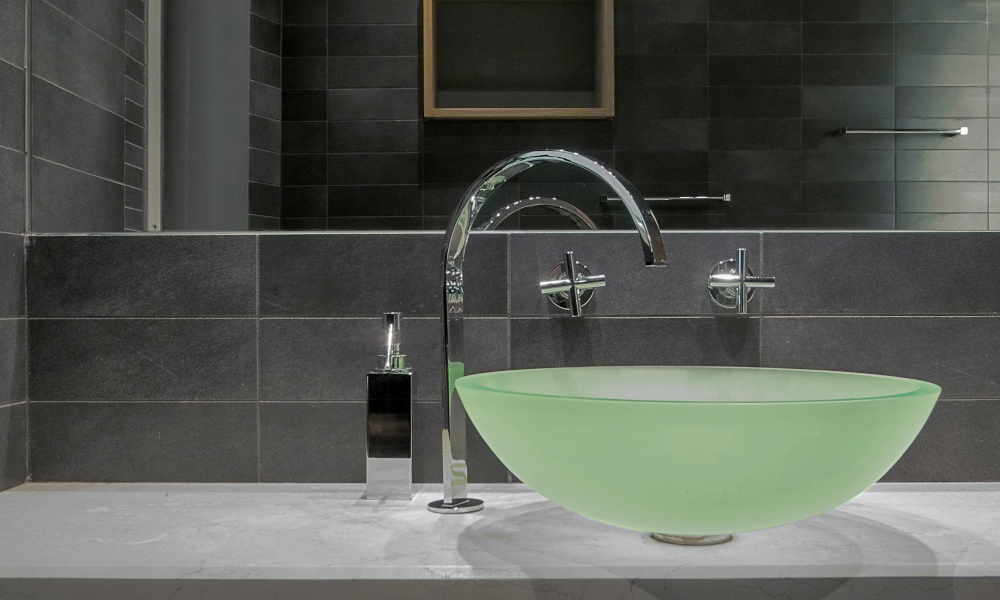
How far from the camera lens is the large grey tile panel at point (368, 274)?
1.15m

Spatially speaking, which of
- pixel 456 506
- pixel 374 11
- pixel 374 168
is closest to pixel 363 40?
pixel 374 11

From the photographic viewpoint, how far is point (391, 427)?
1028 millimetres

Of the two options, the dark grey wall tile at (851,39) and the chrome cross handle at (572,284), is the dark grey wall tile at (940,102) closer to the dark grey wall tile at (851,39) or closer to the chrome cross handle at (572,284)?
the dark grey wall tile at (851,39)

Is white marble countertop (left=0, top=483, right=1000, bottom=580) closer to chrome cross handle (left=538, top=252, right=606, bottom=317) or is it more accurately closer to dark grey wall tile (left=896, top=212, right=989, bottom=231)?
chrome cross handle (left=538, top=252, right=606, bottom=317)

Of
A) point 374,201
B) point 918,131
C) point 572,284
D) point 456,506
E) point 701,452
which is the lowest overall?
point 456,506

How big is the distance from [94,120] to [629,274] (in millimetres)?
799

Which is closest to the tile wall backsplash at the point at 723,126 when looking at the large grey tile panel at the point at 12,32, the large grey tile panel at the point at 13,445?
the large grey tile panel at the point at 12,32

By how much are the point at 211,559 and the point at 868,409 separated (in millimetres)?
604

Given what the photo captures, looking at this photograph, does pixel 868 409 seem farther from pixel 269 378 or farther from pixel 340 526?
pixel 269 378

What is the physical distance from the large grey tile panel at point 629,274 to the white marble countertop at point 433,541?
0.28 meters

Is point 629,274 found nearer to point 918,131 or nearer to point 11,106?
point 918,131

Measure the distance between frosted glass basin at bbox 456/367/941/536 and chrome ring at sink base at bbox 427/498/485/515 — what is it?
0.21 meters

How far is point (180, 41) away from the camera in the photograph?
1195mm

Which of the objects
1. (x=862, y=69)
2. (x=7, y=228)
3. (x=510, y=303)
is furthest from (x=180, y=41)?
(x=862, y=69)
